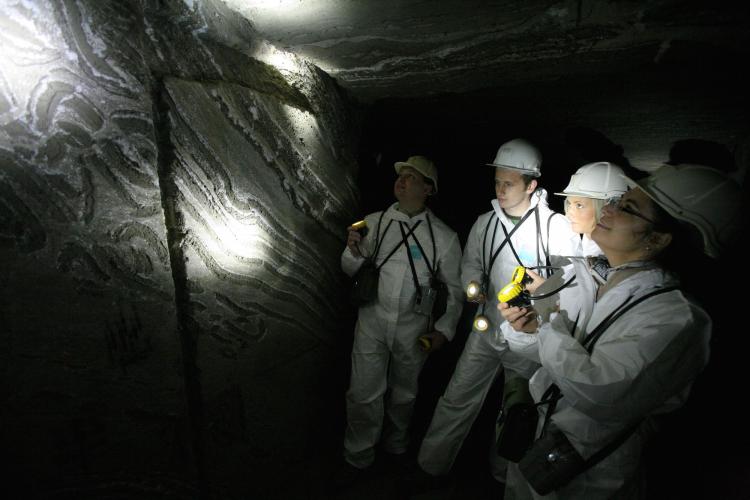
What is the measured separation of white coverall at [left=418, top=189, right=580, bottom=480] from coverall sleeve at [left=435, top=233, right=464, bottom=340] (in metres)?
0.08

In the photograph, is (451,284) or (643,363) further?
(451,284)

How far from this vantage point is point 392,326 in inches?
116

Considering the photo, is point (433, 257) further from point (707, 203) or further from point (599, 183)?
point (707, 203)

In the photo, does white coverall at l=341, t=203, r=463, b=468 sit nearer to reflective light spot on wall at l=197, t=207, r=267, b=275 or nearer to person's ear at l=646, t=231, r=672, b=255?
reflective light spot on wall at l=197, t=207, r=267, b=275

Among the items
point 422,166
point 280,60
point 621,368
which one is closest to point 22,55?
point 280,60

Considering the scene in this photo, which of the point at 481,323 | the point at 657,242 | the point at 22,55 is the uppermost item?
the point at 22,55

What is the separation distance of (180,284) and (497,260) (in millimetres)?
2422

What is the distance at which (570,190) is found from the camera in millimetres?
2654

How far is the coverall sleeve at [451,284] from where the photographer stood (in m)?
3.01

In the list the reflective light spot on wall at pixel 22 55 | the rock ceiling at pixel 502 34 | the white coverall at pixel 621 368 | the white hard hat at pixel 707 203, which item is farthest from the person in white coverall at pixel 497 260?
the reflective light spot on wall at pixel 22 55

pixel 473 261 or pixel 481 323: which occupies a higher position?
pixel 473 261

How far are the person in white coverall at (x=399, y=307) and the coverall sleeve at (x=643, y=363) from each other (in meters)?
1.59

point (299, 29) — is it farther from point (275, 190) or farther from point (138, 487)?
point (138, 487)

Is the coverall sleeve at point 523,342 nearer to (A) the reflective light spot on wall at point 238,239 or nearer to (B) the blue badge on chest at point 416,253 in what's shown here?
(B) the blue badge on chest at point 416,253
